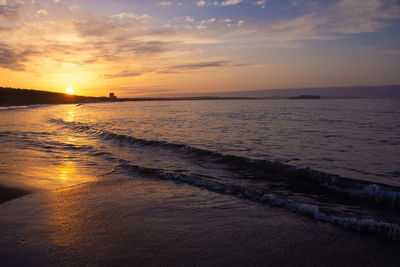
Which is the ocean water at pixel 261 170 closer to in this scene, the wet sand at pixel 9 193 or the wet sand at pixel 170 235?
the wet sand at pixel 9 193

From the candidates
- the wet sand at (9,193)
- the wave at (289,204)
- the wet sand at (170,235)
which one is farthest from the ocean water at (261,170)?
the wet sand at (170,235)

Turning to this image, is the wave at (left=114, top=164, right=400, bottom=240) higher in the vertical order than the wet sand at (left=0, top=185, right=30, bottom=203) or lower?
lower

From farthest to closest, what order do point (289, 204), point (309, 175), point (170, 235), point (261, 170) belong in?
1. point (261, 170)
2. point (309, 175)
3. point (289, 204)
4. point (170, 235)

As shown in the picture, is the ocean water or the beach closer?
the beach

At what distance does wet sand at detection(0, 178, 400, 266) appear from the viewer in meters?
3.60

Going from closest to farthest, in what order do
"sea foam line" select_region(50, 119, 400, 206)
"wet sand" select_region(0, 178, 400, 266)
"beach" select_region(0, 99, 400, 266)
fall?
"wet sand" select_region(0, 178, 400, 266), "beach" select_region(0, 99, 400, 266), "sea foam line" select_region(50, 119, 400, 206)

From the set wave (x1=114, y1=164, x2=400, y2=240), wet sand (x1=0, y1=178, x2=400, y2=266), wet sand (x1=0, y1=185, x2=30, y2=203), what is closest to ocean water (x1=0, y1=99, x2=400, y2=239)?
wave (x1=114, y1=164, x2=400, y2=240)

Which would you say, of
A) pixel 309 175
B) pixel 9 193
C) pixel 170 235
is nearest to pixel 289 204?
pixel 170 235

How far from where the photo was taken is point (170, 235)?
433 cm

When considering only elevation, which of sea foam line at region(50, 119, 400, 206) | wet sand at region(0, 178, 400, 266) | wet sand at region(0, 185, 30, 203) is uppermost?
wet sand at region(0, 185, 30, 203)

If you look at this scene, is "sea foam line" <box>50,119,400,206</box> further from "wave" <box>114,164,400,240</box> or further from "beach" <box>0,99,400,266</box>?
"wave" <box>114,164,400,240</box>

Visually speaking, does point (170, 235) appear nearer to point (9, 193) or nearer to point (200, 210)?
point (200, 210)

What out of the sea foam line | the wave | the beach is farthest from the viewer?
the sea foam line

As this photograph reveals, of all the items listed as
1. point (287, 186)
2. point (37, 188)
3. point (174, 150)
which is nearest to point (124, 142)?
point (174, 150)
